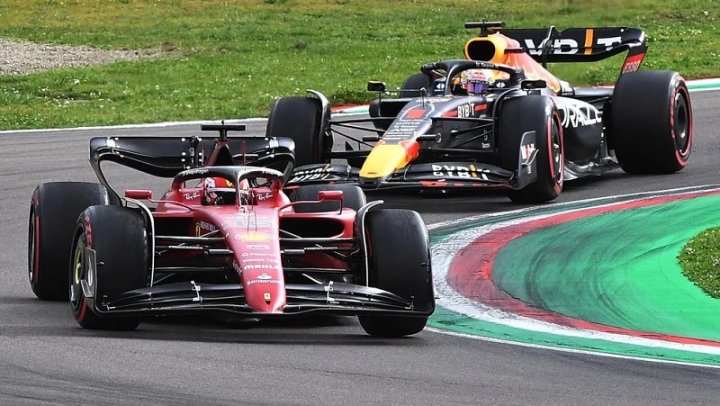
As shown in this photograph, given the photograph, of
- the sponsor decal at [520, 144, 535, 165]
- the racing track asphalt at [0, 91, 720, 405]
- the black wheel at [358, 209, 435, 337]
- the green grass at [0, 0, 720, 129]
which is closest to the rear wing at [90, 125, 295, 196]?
the racing track asphalt at [0, 91, 720, 405]

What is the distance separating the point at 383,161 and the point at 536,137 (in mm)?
1371

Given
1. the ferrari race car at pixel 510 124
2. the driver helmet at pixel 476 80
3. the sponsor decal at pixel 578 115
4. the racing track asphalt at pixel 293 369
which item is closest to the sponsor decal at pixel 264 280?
the racing track asphalt at pixel 293 369

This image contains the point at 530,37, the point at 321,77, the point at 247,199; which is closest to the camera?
the point at 247,199

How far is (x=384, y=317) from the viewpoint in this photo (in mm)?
8461

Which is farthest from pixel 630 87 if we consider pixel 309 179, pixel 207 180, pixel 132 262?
pixel 132 262

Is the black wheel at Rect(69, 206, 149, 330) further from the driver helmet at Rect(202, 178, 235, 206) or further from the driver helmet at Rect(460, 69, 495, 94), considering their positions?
the driver helmet at Rect(460, 69, 495, 94)

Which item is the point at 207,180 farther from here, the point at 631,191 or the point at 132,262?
the point at 631,191

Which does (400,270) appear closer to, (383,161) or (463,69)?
(383,161)

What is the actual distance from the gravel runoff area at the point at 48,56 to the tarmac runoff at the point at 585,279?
16.1 m

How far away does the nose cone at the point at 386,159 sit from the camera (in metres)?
13.4

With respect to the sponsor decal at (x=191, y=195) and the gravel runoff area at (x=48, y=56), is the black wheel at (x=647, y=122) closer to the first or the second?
the sponsor decal at (x=191, y=195)

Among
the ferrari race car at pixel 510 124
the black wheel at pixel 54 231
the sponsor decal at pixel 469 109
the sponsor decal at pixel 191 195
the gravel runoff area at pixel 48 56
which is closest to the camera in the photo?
the black wheel at pixel 54 231

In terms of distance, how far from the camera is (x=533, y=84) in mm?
14664

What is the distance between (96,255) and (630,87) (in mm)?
8416
